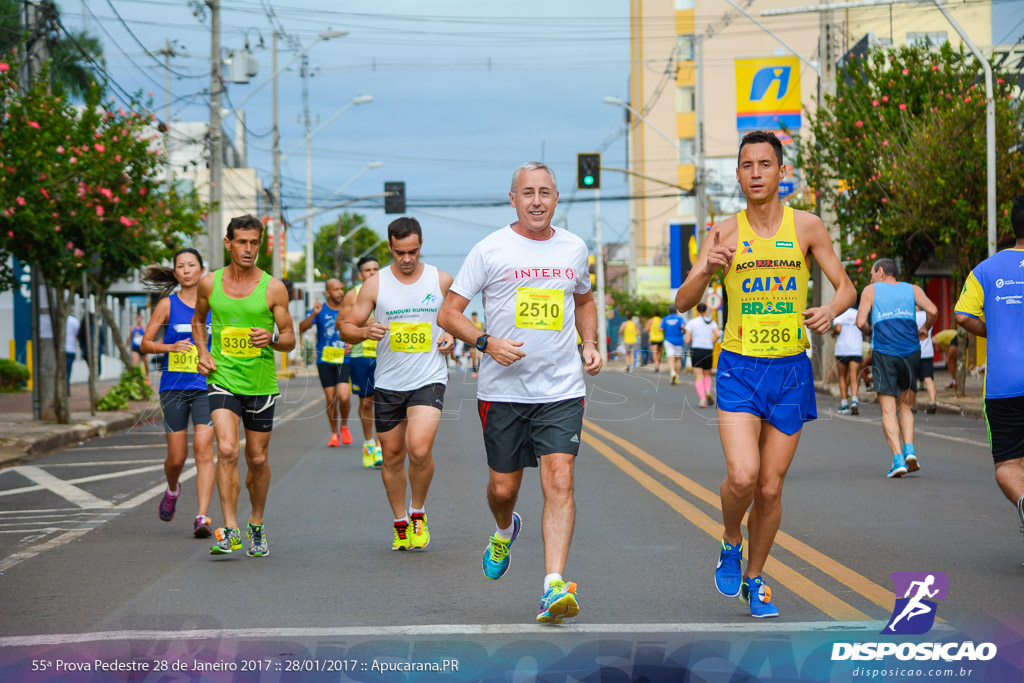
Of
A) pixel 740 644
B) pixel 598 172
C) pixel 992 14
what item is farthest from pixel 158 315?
pixel 992 14

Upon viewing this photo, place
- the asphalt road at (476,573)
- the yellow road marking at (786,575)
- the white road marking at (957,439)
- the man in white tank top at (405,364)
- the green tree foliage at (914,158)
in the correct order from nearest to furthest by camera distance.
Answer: the asphalt road at (476,573) → the yellow road marking at (786,575) → the man in white tank top at (405,364) → the white road marking at (957,439) → the green tree foliage at (914,158)

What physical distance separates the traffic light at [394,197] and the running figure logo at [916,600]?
3904 cm

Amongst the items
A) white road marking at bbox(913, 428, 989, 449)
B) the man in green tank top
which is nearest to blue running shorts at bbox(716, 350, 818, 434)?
the man in green tank top

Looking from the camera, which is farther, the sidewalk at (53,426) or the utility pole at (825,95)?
the utility pole at (825,95)

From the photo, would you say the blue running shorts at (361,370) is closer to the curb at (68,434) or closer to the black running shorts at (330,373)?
the black running shorts at (330,373)

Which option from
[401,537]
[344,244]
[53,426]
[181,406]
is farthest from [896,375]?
[344,244]

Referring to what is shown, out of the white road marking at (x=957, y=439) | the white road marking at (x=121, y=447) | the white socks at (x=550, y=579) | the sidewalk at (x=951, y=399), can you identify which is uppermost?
the white socks at (x=550, y=579)

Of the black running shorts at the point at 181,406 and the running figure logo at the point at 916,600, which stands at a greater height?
the black running shorts at the point at 181,406

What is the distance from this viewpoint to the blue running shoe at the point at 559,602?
18.7 ft

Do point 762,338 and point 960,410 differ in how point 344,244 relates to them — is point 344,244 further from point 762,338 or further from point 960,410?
point 762,338

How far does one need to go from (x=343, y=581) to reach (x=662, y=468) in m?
6.15

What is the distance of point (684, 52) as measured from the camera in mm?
73750

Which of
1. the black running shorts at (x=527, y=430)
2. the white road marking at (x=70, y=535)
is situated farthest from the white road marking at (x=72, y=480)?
the black running shorts at (x=527, y=430)

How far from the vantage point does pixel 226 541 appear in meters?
8.22
